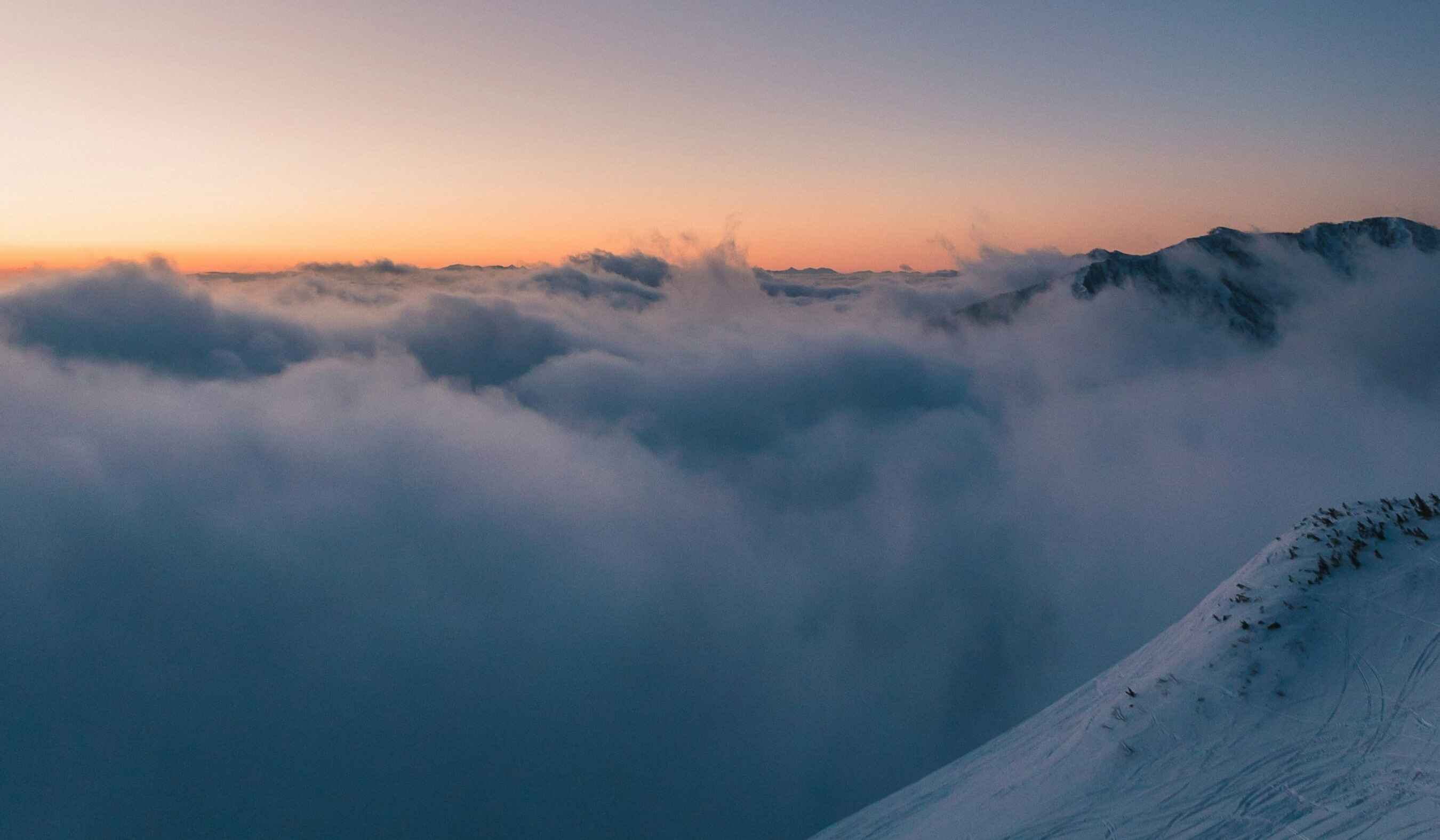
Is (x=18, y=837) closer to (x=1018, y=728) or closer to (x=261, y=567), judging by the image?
(x=261, y=567)

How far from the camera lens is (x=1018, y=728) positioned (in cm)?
2184

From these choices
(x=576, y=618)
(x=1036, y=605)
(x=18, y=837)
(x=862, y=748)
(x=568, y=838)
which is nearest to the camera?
(x=18, y=837)

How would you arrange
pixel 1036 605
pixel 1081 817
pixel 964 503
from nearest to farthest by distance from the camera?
pixel 1081 817 → pixel 1036 605 → pixel 964 503

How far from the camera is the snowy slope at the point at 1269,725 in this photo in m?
10.8

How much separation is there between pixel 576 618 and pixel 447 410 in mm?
109727

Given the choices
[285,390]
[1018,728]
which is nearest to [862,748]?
[1018,728]

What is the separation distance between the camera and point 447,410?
180 meters

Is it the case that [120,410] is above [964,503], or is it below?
above

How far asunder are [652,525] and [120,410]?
113 metres

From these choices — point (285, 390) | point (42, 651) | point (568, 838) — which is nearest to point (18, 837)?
point (42, 651)

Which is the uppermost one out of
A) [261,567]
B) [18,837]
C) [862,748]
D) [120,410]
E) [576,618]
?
[120,410]

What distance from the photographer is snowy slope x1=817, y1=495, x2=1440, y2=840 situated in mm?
10758

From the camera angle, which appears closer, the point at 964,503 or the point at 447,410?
the point at 964,503

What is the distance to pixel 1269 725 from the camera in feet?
42.4
